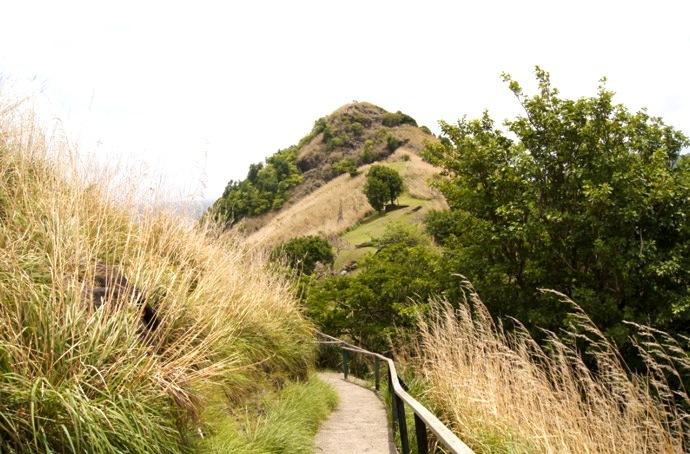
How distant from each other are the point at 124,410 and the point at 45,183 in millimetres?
3461

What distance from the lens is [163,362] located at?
3.92 m

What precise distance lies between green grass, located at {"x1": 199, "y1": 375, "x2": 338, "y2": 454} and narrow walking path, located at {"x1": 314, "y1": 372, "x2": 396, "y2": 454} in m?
0.20

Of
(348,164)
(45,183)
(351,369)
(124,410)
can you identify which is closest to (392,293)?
(351,369)

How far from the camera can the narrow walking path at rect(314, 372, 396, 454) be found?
22.2 feet

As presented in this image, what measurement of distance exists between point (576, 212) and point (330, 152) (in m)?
126

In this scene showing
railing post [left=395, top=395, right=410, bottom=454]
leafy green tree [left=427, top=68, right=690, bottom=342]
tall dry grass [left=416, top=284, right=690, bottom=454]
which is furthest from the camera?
leafy green tree [left=427, top=68, right=690, bottom=342]

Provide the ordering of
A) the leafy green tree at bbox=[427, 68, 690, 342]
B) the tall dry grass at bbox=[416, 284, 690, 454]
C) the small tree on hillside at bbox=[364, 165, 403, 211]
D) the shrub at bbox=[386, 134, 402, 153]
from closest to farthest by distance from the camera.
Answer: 1. the tall dry grass at bbox=[416, 284, 690, 454]
2. the leafy green tree at bbox=[427, 68, 690, 342]
3. the small tree on hillside at bbox=[364, 165, 403, 211]
4. the shrub at bbox=[386, 134, 402, 153]

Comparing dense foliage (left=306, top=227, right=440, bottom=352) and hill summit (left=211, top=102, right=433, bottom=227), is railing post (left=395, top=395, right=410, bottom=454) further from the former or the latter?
hill summit (left=211, top=102, right=433, bottom=227)

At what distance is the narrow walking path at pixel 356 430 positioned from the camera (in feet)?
22.2

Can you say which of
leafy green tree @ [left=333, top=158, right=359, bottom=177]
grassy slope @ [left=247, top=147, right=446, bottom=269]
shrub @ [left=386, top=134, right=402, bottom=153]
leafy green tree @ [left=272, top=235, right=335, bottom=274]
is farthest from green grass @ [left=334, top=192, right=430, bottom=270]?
shrub @ [left=386, top=134, right=402, bottom=153]

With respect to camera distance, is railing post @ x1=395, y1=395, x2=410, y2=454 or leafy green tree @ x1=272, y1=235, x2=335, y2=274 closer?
railing post @ x1=395, y1=395, x2=410, y2=454

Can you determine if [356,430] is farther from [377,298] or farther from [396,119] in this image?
[396,119]

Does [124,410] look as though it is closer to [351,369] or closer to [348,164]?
[351,369]

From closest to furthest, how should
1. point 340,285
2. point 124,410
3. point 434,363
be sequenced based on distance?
point 124,410 < point 434,363 < point 340,285
